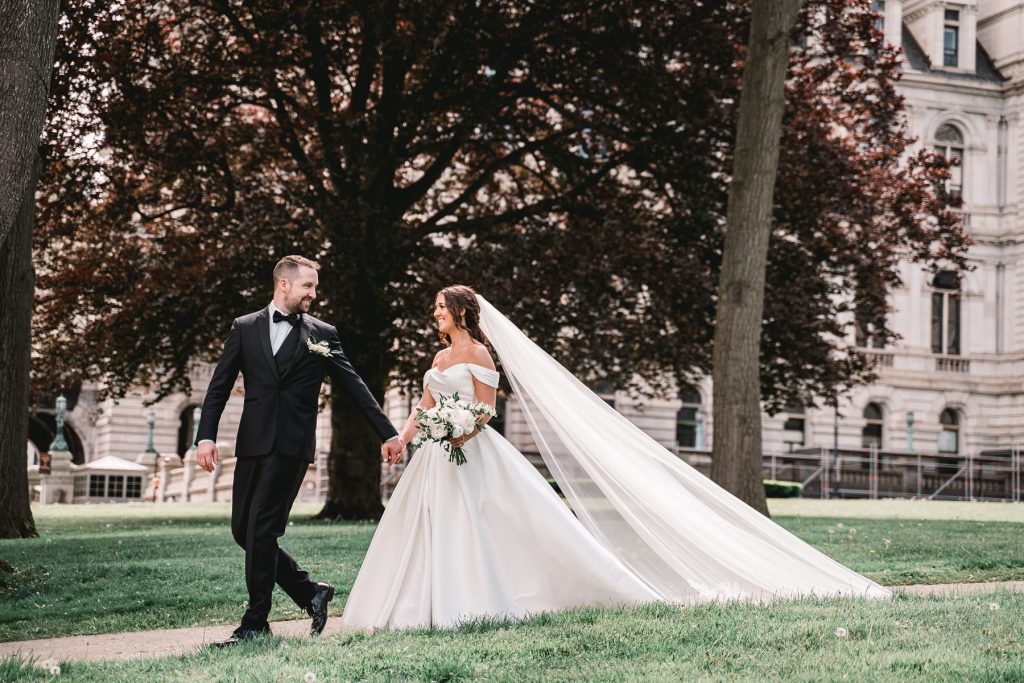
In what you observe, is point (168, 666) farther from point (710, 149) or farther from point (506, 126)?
point (506, 126)

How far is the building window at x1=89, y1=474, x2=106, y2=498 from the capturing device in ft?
148

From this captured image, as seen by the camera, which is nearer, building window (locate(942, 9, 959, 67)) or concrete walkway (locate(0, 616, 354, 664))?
concrete walkway (locate(0, 616, 354, 664))

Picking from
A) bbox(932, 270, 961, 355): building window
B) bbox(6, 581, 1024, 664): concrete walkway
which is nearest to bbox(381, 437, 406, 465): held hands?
bbox(6, 581, 1024, 664): concrete walkway

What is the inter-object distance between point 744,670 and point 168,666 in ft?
9.65

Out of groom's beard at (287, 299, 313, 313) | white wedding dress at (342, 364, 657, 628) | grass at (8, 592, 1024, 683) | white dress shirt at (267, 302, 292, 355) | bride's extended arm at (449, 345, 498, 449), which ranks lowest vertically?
grass at (8, 592, 1024, 683)

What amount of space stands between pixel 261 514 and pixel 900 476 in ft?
120

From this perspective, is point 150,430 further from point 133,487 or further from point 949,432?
point 949,432

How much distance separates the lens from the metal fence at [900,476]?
39.3 m

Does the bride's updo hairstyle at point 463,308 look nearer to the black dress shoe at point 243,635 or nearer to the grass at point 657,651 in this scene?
the grass at point 657,651

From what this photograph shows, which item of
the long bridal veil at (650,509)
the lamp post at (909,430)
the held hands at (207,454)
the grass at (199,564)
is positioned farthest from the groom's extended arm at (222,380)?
the lamp post at (909,430)

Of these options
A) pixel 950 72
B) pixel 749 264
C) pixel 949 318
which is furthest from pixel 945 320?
pixel 749 264

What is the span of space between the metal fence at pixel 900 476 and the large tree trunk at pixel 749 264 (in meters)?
25.4

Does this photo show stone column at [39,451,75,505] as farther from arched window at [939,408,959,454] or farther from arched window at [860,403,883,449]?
arched window at [939,408,959,454]

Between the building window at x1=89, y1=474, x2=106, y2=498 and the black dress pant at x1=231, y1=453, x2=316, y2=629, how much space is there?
41.4 metres
